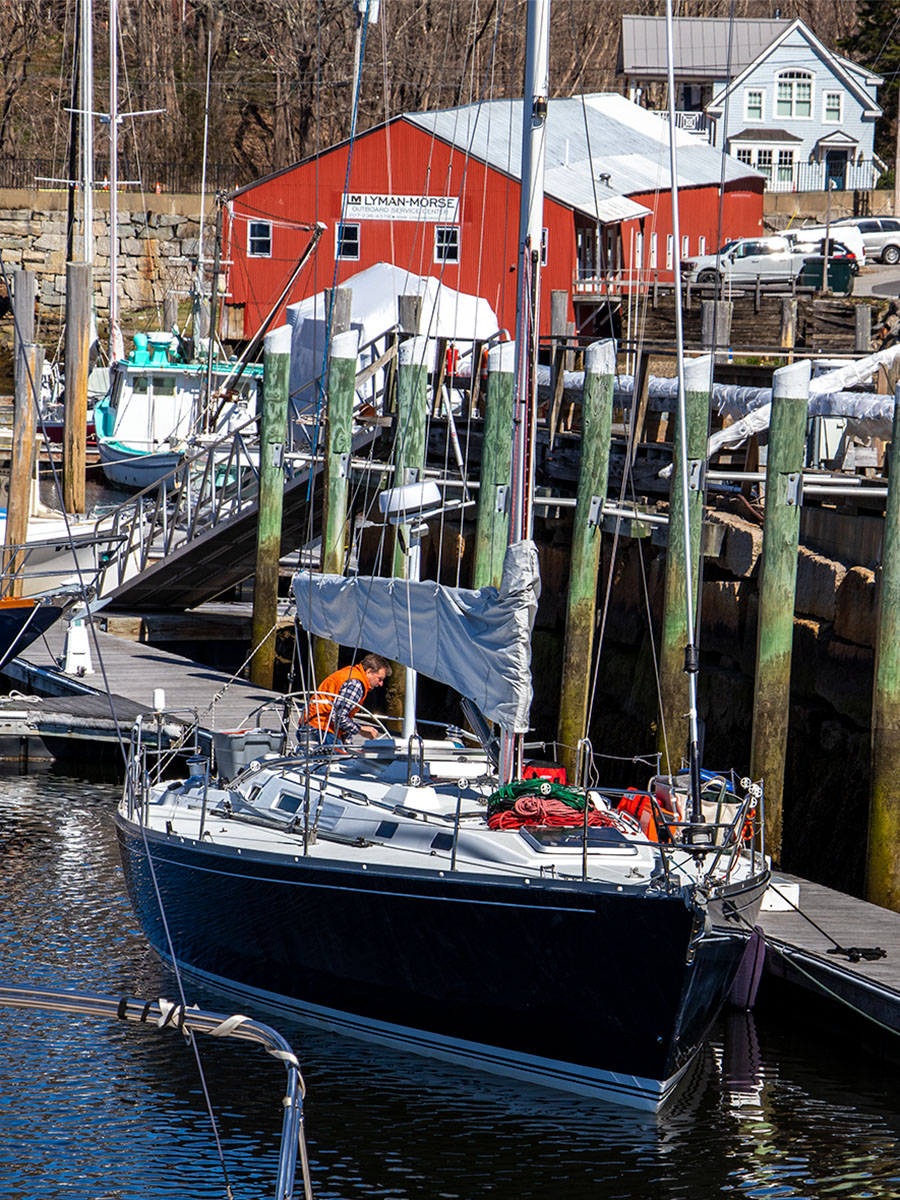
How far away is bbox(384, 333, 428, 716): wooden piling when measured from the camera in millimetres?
15398

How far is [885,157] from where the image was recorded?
57.2 meters

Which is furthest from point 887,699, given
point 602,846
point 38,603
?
point 38,603

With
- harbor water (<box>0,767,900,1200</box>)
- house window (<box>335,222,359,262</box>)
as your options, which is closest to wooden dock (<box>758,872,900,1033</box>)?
harbor water (<box>0,767,900,1200</box>)

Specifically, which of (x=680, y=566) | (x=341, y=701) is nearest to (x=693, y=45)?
(x=680, y=566)

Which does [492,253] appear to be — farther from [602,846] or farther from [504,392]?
[602,846]

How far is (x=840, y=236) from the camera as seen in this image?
126 feet

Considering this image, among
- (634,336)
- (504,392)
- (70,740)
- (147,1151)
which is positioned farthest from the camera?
(634,336)

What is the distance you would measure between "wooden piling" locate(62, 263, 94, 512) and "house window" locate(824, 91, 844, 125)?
35.6m

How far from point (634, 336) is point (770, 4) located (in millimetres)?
46044

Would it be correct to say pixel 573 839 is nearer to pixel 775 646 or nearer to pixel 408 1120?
pixel 408 1120

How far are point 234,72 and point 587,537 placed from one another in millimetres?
44091

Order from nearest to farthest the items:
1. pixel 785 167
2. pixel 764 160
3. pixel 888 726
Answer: pixel 888 726 < pixel 785 167 < pixel 764 160

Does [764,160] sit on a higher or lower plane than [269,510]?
higher

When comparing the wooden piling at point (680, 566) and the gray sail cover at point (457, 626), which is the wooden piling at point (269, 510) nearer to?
the wooden piling at point (680, 566)
